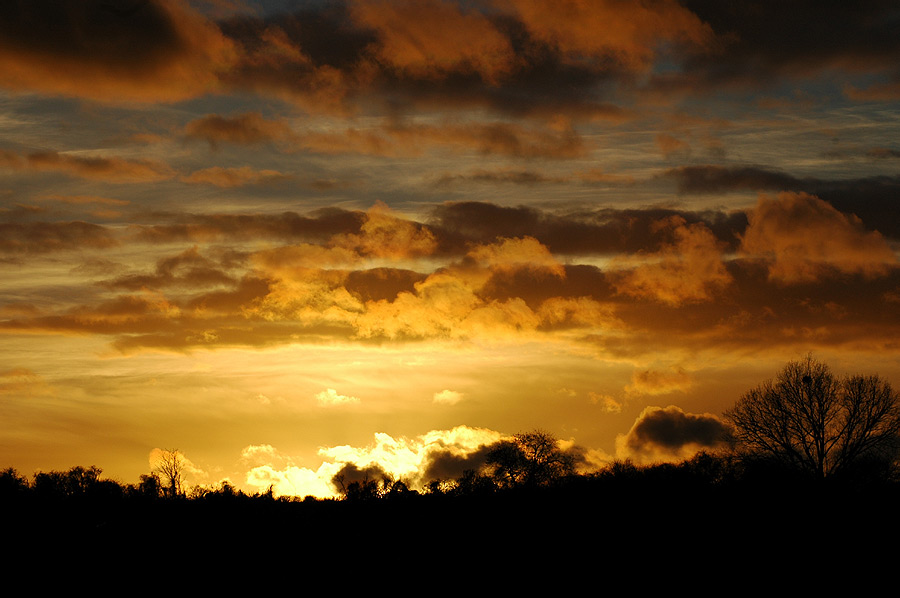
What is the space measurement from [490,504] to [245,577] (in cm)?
1097

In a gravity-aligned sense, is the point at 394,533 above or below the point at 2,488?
below

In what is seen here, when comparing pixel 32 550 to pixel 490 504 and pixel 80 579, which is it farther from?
pixel 490 504

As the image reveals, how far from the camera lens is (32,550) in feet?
68.2

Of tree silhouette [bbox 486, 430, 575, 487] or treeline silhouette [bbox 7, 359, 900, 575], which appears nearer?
treeline silhouette [bbox 7, 359, 900, 575]

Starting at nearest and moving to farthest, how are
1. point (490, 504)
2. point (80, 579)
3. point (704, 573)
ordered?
point (80, 579), point (704, 573), point (490, 504)

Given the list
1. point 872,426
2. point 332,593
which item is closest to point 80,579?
point 332,593

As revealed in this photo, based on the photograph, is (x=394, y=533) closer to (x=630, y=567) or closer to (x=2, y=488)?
(x=630, y=567)

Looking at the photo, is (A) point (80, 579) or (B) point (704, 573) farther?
(B) point (704, 573)

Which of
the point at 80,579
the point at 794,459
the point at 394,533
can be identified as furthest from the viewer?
the point at 794,459

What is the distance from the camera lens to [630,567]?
22.3 meters

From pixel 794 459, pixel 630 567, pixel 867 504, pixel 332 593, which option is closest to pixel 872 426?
pixel 794 459

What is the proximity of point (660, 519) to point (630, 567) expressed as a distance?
4756 mm

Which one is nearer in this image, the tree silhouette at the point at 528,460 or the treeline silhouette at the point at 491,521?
the treeline silhouette at the point at 491,521

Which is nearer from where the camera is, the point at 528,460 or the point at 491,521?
the point at 491,521
